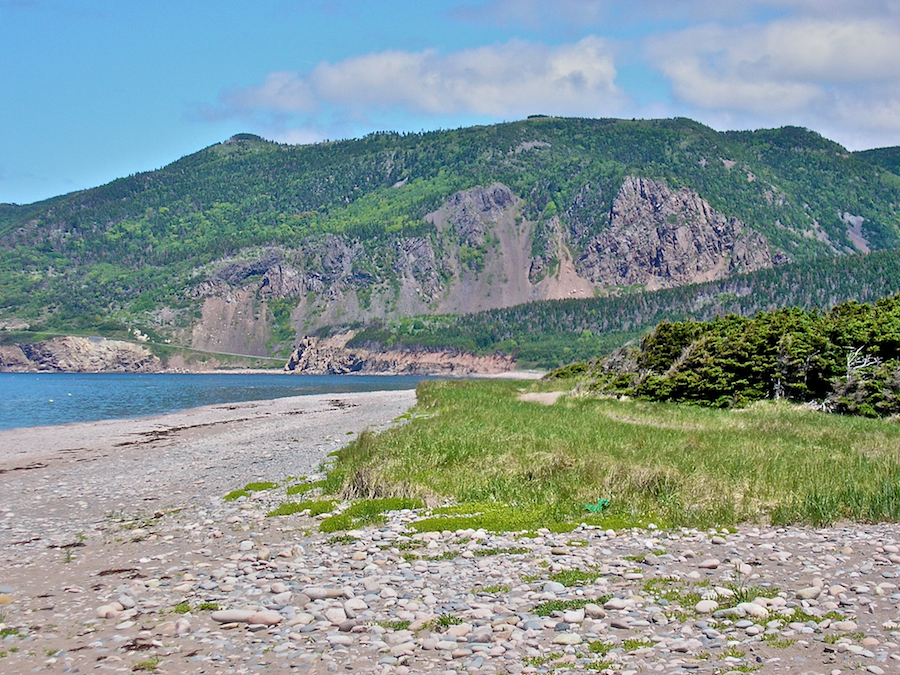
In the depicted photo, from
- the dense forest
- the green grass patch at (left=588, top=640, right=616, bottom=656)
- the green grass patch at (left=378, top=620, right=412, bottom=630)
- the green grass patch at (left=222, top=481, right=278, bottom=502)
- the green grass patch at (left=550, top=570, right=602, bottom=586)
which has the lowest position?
the green grass patch at (left=222, top=481, right=278, bottom=502)

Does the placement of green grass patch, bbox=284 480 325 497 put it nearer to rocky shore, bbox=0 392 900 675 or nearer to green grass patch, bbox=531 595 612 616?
rocky shore, bbox=0 392 900 675

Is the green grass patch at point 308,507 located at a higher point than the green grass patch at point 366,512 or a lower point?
lower

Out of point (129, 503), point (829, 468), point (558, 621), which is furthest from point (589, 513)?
point (129, 503)

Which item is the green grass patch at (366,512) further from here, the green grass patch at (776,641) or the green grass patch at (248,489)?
the green grass patch at (776,641)

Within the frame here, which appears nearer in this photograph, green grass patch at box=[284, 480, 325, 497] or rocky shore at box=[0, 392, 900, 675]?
rocky shore at box=[0, 392, 900, 675]

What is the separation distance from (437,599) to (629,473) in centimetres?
892

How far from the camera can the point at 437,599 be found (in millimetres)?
11977

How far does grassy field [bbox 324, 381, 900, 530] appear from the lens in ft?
54.3

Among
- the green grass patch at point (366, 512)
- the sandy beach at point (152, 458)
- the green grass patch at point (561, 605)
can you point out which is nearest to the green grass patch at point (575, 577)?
the green grass patch at point (561, 605)

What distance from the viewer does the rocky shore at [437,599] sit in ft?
31.7

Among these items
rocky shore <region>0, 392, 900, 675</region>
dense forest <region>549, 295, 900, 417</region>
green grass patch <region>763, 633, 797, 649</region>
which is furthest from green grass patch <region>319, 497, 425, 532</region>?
dense forest <region>549, 295, 900, 417</region>

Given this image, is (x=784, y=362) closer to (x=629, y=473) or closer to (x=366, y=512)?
(x=629, y=473)

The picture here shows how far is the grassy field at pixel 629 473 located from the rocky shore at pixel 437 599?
109 centimetres

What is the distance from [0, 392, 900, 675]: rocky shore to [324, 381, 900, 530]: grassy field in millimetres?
1090
